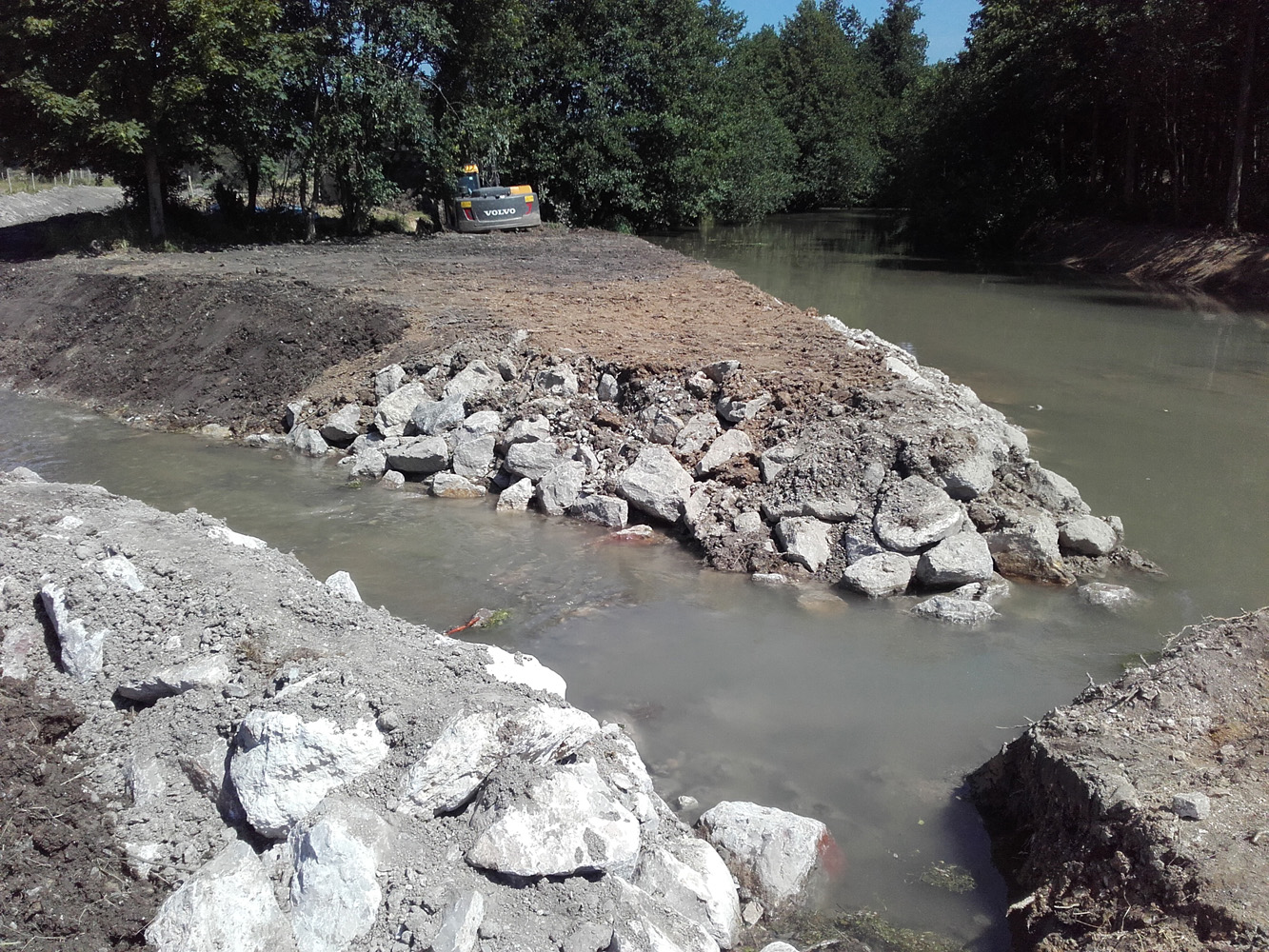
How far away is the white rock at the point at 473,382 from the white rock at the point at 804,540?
4196 mm

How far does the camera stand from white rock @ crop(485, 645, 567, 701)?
16.3 ft

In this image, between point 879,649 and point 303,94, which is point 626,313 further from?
point 303,94

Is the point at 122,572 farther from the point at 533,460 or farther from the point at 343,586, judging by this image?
the point at 533,460

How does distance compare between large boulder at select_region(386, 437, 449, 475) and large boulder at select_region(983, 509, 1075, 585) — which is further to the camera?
large boulder at select_region(386, 437, 449, 475)

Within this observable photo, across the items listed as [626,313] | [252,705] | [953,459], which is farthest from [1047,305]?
[252,705]

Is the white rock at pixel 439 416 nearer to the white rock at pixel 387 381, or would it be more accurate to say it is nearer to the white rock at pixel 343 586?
the white rock at pixel 387 381

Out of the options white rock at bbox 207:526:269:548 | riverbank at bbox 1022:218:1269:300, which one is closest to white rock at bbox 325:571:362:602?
white rock at bbox 207:526:269:548

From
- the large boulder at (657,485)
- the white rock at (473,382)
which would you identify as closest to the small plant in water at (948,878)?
the large boulder at (657,485)

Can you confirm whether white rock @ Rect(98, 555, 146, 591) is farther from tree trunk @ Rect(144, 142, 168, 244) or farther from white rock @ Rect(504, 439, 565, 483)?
tree trunk @ Rect(144, 142, 168, 244)

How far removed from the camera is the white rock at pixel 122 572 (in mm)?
5227

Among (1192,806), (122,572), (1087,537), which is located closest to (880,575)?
(1087,537)

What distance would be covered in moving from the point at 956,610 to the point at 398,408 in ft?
21.4

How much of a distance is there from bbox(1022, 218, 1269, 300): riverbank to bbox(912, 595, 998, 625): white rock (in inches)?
691

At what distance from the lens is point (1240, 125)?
23.0 m
